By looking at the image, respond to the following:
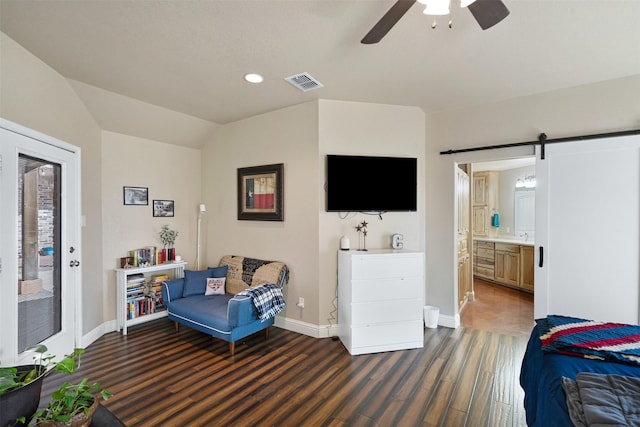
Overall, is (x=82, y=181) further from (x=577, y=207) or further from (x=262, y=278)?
(x=577, y=207)

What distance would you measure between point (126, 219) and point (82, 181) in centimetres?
77

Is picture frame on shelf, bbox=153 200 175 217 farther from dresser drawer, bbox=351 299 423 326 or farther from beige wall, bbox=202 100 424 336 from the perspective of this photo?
dresser drawer, bbox=351 299 423 326

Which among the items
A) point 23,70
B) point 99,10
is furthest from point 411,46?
point 23,70

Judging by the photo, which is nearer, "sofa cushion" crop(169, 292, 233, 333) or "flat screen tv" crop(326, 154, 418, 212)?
"sofa cushion" crop(169, 292, 233, 333)

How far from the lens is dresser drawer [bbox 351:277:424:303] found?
2971 mm

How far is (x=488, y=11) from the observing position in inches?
59.0

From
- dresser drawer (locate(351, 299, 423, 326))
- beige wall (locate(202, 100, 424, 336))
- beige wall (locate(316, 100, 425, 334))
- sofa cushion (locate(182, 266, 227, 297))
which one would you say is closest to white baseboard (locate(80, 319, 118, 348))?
sofa cushion (locate(182, 266, 227, 297))

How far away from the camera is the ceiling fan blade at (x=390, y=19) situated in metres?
1.47

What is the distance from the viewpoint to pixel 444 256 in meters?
3.74

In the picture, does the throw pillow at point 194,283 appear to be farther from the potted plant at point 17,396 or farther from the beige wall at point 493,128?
the beige wall at point 493,128

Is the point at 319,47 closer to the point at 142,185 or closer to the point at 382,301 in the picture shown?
the point at 382,301

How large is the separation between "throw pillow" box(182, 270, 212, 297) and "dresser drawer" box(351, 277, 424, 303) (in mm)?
1994

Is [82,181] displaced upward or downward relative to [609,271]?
upward

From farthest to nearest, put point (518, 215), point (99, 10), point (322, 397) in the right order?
1. point (518, 215)
2. point (322, 397)
3. point (99, 10)
